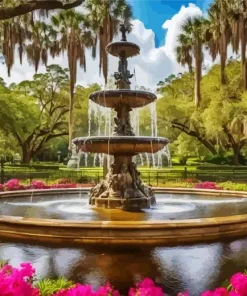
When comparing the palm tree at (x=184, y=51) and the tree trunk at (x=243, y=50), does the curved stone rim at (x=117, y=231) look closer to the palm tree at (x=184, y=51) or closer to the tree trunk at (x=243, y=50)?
the tree trunk at (x=243, y=50)

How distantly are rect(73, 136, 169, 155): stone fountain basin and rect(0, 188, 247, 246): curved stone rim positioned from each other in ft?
12.4

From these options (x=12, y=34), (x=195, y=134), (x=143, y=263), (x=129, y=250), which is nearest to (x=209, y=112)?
(x=195, y=134)

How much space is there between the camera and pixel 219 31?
36062 millimetres

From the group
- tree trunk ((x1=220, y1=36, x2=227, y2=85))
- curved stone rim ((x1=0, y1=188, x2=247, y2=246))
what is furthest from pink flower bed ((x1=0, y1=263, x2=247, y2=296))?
tree trunk ((x1=220, y1=36, x2=227, y2=85))

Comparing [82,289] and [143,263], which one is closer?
[82,289]

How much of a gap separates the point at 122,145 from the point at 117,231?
13.8ft

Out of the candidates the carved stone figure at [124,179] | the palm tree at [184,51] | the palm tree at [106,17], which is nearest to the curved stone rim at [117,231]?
the carved stone figure at [124,179]

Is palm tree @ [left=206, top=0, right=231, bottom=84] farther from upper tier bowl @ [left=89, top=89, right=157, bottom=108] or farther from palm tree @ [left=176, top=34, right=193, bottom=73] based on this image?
upper tier bowl @ [left=89, top=89, right=157, bottom=108]

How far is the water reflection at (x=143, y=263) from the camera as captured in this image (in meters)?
6.37

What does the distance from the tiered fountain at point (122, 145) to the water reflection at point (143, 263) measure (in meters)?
4.39

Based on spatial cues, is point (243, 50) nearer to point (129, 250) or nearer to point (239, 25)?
point (239, 25)

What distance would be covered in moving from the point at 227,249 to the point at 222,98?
28329mm

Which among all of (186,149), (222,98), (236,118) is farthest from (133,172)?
(186,149)

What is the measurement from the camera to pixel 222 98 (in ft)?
116
